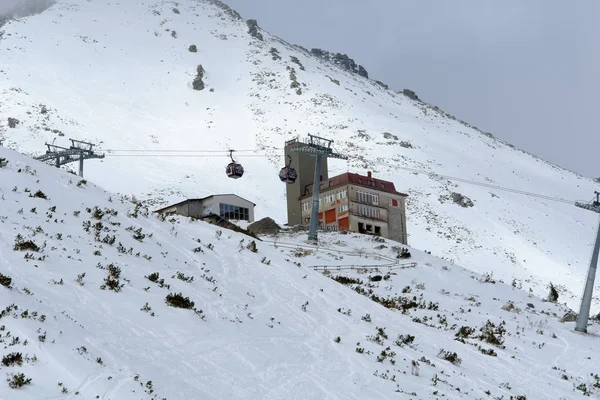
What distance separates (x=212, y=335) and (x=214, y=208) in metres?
46.2

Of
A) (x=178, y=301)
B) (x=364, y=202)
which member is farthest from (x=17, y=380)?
(x=364, y=202)

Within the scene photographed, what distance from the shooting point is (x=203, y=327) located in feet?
45.5

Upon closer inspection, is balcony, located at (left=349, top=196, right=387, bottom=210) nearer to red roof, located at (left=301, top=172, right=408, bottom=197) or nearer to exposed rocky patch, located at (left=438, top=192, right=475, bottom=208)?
red roof, located at (left=301, top=172, right=408, bottom=197)

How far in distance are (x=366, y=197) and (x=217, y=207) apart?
1775cm

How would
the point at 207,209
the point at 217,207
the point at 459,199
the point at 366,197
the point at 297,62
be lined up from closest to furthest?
the point at 207,209
the point at 217,207
the point at 366,197
the point at 459,199
the point at 297,62

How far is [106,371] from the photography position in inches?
395

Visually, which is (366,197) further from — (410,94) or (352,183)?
(410,94)

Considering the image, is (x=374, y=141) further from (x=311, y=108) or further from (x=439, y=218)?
(x=439, y=218)

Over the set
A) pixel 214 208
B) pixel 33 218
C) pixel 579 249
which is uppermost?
pixel 33 218

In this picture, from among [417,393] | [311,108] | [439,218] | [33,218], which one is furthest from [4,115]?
[417,393]

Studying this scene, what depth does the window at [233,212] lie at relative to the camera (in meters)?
60.7

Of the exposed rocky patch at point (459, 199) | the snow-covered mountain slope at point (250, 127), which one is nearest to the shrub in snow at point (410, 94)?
the snow-covered mountain slope at point (250, 127)

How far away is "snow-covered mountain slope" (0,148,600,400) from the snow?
156 ft

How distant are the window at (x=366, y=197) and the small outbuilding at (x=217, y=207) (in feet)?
38.8
